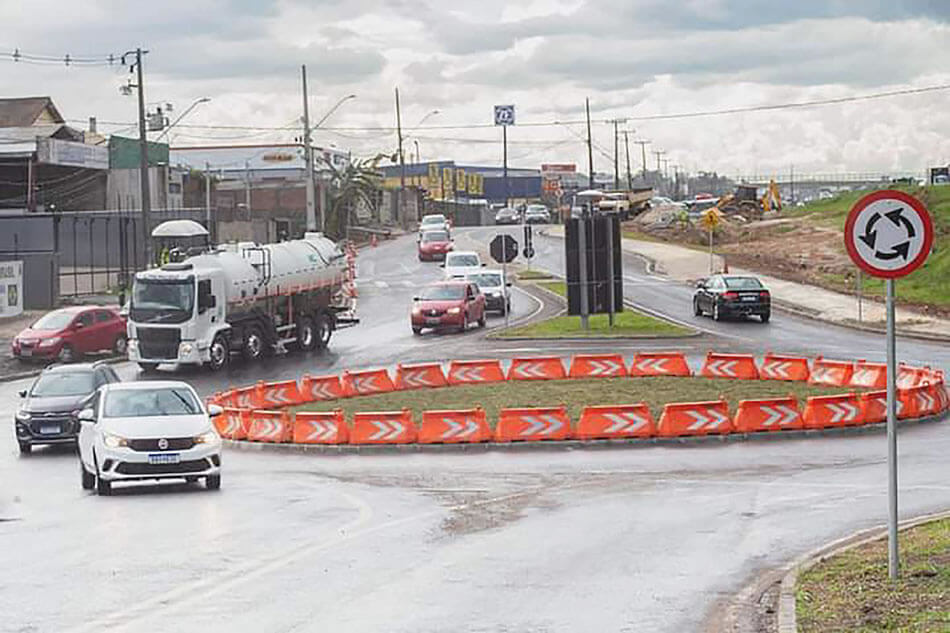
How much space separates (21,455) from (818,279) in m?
44.9

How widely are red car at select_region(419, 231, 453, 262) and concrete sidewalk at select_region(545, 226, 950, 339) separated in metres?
10.2

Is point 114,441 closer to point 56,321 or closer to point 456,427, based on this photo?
point 456,427

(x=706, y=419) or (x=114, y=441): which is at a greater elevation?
(x=114, y=441)

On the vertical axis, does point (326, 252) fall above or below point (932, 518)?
above

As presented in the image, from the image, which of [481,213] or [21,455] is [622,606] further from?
[481,213]

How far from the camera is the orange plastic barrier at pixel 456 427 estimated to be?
26.4m

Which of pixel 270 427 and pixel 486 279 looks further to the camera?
pixel 486 279

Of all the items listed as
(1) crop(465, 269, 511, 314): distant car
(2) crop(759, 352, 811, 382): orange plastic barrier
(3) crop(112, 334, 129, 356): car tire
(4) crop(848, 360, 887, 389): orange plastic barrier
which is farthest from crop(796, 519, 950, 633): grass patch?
(1) crop(465, 269, 511, 314): distant car

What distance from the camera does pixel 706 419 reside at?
86.6 feet

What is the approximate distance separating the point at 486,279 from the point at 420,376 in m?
19.5

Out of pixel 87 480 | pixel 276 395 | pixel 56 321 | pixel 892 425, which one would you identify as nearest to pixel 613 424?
pixel 87 480

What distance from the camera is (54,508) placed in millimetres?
19984

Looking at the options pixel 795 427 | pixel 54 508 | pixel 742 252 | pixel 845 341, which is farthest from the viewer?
pixel 742 252

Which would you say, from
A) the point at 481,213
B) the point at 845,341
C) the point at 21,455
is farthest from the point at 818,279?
the point at 481,213
